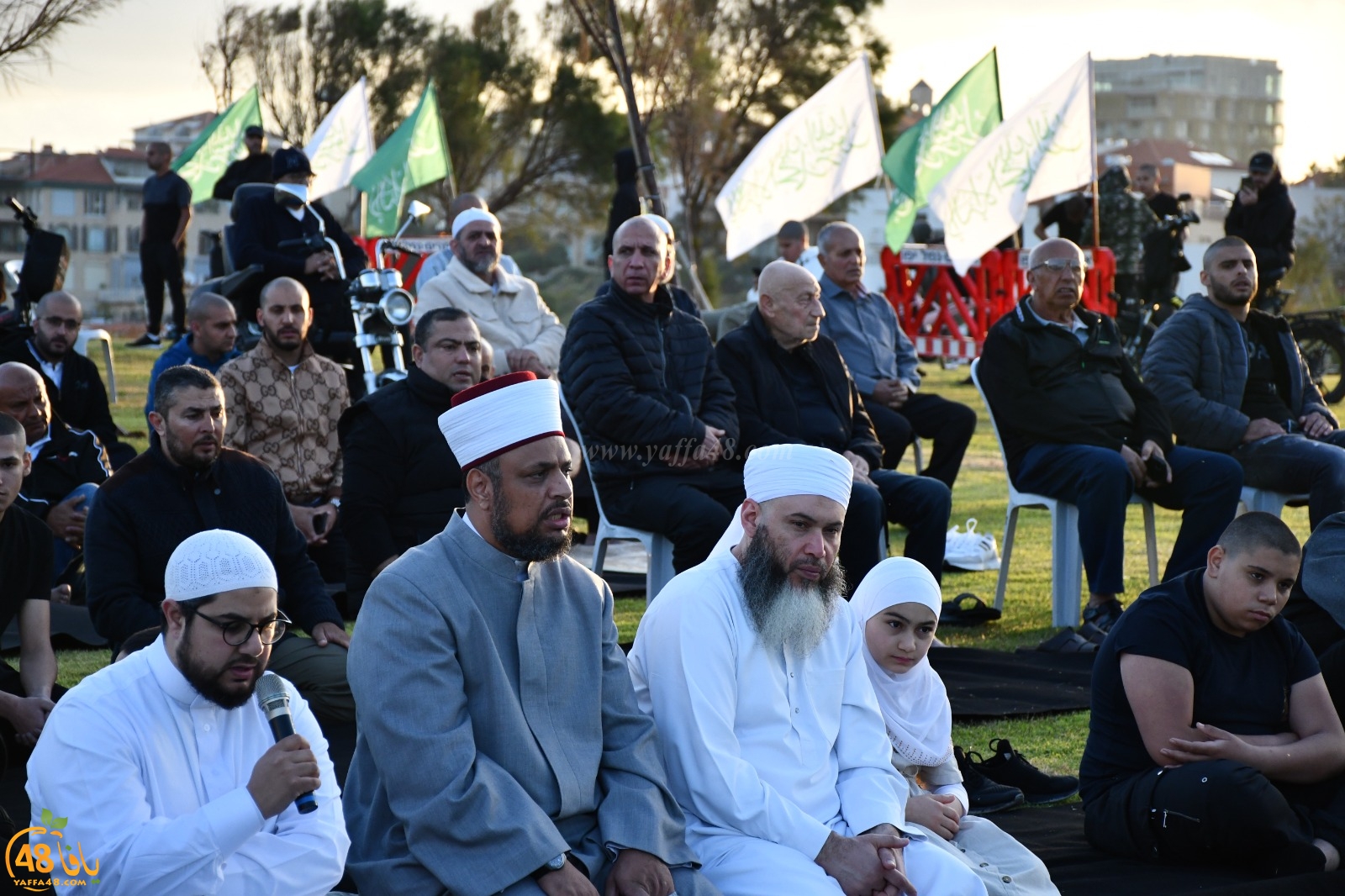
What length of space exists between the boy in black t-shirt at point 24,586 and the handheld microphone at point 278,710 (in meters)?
2.00

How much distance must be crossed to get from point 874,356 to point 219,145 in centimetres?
997

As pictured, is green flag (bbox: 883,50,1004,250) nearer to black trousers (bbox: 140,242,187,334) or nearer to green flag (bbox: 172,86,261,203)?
green flag (bbox: 172,86,261,203)

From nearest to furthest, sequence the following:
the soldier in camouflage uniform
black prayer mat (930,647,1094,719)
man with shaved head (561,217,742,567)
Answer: black prayer mat (930,647,1094,719)
man with shaved head (561,217,742,567)
the soldier in camouflage uniform

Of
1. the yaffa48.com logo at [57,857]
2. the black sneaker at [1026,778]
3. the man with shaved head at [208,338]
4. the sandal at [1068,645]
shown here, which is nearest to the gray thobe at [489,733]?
the yaffa48.com logo at [57,857]

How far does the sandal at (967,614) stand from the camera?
7477 millimetres

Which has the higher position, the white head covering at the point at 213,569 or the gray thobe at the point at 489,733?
the white head covering at the point at 213,569

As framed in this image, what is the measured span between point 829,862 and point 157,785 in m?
Result: 1.48

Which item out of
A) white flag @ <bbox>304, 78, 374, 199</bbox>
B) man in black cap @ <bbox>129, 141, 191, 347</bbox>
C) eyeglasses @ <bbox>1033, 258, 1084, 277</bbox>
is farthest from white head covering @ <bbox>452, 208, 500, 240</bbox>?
man in black cap @ <bbox>129, 141, 191, 347</bbox>

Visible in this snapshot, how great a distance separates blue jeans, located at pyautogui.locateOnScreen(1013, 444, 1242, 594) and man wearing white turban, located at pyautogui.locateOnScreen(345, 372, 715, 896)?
3904mm

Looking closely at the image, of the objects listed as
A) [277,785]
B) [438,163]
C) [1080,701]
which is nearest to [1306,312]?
[438,163]

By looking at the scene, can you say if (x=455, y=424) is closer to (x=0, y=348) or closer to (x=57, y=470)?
(x=57, y=470)

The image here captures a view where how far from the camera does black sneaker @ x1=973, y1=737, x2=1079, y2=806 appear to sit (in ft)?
16.4

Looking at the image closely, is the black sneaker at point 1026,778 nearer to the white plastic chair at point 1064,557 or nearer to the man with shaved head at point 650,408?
the man with shaved head at point 650,408

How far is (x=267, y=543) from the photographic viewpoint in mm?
5289
